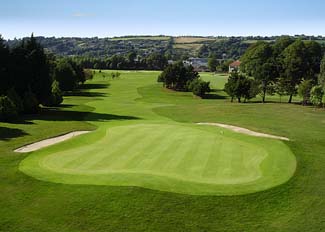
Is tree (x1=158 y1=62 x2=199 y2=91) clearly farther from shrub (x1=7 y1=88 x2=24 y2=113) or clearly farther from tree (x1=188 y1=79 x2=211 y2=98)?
shrub (x1=7 y1=88 x2=24 y2=113)

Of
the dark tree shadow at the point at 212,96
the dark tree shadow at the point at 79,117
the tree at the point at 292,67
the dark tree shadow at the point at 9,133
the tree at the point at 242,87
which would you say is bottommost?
the dark tree shadow at the point at 212,96

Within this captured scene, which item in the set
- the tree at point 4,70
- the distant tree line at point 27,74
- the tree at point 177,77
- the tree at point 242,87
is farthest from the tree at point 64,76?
the tree at point 242,87

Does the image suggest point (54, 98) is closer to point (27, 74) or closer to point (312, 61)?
point (27, 74)

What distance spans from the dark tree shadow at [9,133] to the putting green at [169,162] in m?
5.27

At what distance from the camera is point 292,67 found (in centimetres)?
7350

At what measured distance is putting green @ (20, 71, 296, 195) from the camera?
21156 mm

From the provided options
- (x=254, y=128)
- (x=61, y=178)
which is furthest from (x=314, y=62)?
(x=61, y=178)

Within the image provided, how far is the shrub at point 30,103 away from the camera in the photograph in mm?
50125

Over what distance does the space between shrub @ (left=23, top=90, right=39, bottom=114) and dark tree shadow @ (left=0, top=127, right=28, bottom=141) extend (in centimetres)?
1414

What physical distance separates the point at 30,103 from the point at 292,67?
4656 cm

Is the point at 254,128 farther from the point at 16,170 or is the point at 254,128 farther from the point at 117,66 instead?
the point at 117,66

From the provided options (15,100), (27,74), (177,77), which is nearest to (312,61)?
(177,77)

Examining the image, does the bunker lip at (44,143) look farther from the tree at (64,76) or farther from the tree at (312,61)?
the tree at (64,76)

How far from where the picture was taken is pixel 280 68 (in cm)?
7612
